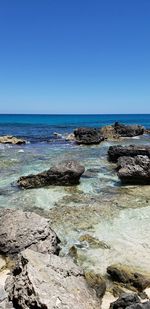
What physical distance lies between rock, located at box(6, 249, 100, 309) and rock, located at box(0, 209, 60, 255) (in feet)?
7.33

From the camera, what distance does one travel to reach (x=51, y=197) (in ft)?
61.5

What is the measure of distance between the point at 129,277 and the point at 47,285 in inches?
114

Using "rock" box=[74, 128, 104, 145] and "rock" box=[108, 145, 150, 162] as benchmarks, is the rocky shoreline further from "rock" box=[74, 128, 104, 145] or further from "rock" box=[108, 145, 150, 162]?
"rock" box=[74, 128, 104, 145]

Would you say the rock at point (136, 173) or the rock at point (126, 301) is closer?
the rock at point (126, 301)

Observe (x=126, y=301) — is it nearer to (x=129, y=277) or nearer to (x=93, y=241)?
(x=129, y=277)

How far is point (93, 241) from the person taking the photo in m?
12.8

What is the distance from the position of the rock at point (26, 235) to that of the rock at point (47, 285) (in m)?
2.23

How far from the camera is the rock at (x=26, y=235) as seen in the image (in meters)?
11.5

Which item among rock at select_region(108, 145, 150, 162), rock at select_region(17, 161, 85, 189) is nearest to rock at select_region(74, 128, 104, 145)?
rock at select_region(108, 145, 150, 162)

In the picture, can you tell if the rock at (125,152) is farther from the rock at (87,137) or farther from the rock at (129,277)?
the rock at (129,277)

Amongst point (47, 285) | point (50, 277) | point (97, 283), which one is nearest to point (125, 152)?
point (97, 283)

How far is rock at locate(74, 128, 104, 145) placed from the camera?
4665cm

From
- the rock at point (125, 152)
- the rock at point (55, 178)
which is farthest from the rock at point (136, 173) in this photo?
the rock at point (125, 152)

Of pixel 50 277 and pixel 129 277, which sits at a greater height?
pixel 50 277
